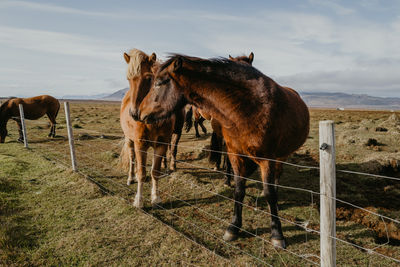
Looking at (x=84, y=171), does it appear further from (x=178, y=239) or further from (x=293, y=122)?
(x=293, y=122)

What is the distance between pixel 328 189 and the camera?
1.80m

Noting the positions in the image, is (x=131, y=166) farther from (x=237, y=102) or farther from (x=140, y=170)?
(x=237, y=102)

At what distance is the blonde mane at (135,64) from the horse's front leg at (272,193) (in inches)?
108

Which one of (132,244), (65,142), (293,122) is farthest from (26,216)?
(65,142)

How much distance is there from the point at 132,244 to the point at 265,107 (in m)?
2.63

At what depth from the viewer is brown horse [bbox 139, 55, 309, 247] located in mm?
2844

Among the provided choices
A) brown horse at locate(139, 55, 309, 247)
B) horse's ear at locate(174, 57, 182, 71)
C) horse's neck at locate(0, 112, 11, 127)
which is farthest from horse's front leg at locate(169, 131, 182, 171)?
horse's neck at locate(0, 112, 11, 127)

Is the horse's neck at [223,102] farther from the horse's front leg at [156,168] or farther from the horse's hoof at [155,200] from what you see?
the horse's hoof at [155,200]

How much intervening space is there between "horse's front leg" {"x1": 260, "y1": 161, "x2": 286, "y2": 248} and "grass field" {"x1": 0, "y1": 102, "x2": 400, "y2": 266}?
0.47ft

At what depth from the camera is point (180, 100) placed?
10.2 ft

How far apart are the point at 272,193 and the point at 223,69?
1775 millimetres

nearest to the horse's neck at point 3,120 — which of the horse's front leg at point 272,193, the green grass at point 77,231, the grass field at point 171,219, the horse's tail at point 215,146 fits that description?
the grass field at point 171,219

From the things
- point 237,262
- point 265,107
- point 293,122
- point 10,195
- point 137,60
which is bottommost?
point 237,262

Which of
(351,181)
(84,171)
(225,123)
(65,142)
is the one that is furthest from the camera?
(65,142)
